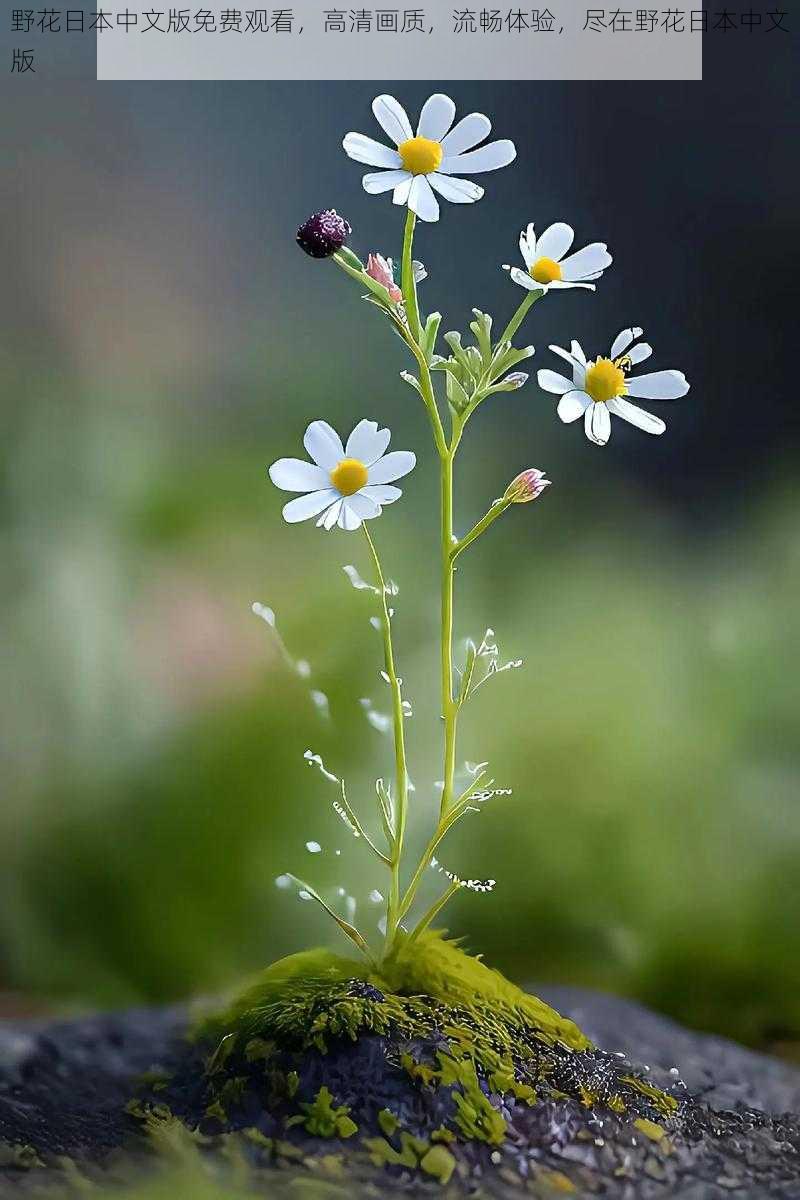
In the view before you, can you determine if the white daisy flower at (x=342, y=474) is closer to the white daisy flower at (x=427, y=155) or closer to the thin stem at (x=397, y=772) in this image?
the thin stem at (x=397, y=772)

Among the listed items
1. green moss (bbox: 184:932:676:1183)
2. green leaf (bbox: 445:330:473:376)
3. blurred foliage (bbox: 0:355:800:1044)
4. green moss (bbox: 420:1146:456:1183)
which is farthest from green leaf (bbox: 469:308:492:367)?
green moss (bbox: 420:1146:456:1183)

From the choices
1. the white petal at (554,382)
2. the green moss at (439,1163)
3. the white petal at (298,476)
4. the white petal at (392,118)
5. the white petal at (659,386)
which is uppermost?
the white petal at (392,118)

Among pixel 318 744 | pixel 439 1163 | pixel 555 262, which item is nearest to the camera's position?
pixel 439 1163

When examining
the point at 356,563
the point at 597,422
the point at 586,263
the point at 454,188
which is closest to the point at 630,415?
the point at 597,422

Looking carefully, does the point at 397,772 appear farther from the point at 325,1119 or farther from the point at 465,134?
the point at 465,134

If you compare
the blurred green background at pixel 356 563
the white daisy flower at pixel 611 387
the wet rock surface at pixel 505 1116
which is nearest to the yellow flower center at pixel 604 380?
the white daisy flower at pixel 611 387

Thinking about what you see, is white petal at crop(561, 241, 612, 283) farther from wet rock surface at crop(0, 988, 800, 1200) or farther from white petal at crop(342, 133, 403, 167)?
wet rock surface at crop(0, 988, 800, 1200)
